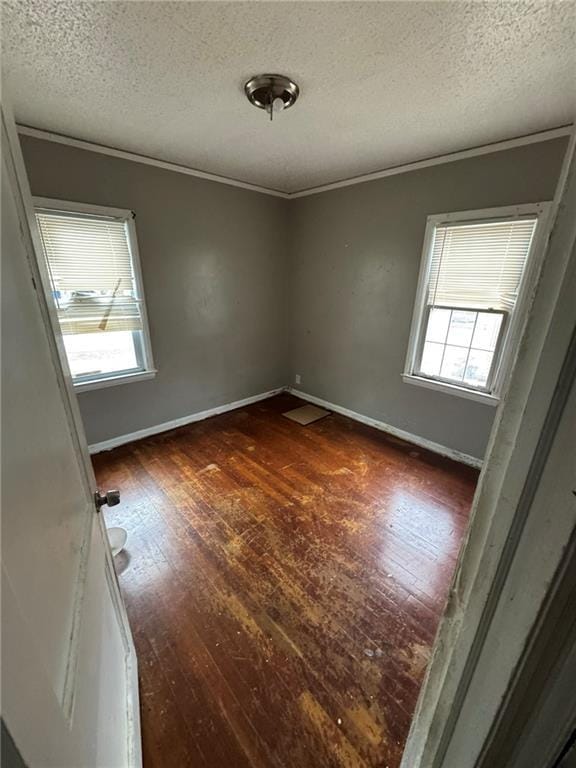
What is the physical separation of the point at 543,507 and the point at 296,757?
1.31 m

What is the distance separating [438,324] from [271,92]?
2054 millimetres

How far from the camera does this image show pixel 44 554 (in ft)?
1.67

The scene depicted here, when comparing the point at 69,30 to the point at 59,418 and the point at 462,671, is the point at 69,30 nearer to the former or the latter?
the point at 59,418

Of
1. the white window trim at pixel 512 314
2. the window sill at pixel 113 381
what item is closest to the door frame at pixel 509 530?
the white window trim at pixel 512 314

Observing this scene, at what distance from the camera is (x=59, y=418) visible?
28.6 inches

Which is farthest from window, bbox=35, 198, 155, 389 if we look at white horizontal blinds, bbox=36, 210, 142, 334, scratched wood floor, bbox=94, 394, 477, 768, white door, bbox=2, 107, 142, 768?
white door, bbox=2, 107, 142, 768

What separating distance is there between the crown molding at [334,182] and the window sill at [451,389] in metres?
1.68

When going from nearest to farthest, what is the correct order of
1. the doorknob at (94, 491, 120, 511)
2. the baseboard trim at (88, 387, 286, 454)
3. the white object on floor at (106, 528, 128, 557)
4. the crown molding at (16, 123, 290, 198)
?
the doorknob at (94, 491, 120, 511) → the white object on floor at (106, 528, 128, 557) → the crown molding at (16, 123, 290, 198) → the baseboard trim at (88, 387, 286, 454)

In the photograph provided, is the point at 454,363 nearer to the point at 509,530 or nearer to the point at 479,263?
the point at 479,263

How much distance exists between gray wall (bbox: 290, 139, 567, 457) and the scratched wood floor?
0.50 meters

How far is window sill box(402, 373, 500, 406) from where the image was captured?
2.50 m

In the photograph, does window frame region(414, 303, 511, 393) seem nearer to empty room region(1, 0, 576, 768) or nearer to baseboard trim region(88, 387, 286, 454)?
empty room region(1, 0, 576, 768)

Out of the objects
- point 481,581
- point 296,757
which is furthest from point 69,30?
point 296,757

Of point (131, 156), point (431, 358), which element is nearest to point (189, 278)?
point (131, 156)
